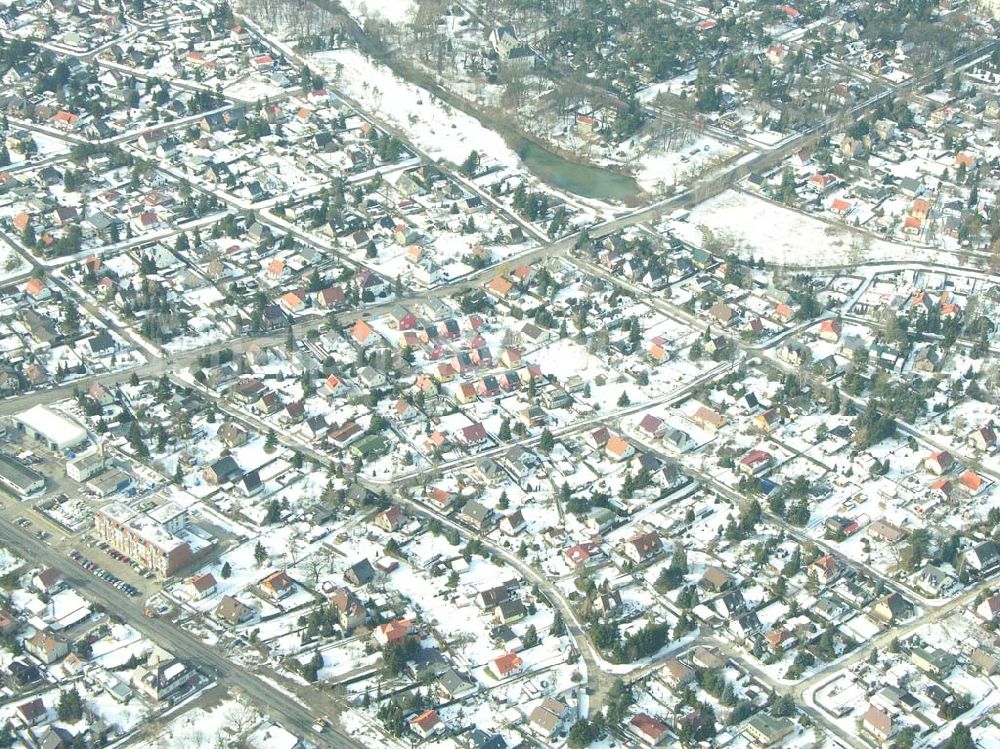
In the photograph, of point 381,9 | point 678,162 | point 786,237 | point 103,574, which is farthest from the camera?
point 381,9

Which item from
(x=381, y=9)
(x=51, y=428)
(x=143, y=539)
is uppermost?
(x=381, y=9)

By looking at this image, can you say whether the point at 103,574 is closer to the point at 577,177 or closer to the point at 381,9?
the point at 577,177

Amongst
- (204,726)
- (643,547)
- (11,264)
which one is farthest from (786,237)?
(204,726)

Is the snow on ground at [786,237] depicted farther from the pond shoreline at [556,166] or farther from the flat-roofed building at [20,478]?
the flat-roofed building at [20,478]

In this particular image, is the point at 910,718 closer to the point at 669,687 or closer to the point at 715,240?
the point at 669,687

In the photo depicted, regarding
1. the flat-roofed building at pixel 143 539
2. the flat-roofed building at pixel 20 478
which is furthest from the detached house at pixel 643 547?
the flat-roofed building at pixel 20 478

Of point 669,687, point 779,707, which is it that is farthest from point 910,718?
point 669,687

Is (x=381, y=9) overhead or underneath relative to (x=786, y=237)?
underneath
